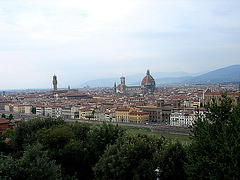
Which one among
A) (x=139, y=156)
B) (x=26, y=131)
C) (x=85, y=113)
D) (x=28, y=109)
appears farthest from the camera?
(x=28, y=109)

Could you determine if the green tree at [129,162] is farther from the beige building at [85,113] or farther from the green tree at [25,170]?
the beige building at [85,113]

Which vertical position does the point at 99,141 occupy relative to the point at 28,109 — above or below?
above

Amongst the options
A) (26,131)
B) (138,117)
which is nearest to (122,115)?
(138,117)

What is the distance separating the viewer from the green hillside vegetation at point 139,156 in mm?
6898

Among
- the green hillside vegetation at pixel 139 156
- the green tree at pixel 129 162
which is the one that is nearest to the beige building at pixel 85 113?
the green hillside vegetation at pixel 139 156

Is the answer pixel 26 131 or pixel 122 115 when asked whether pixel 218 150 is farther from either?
pixel 122 115

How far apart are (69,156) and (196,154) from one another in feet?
21.4

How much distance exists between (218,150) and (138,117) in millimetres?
29038

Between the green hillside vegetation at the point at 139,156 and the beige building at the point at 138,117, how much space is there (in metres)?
22.4

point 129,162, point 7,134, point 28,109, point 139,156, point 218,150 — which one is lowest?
point 28,109

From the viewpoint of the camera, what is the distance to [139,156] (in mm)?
10055

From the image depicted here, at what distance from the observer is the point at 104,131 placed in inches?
526

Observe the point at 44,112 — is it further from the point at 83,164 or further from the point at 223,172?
the point at 223,172

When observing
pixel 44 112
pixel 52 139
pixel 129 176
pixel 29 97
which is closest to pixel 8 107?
pixel 44 112
